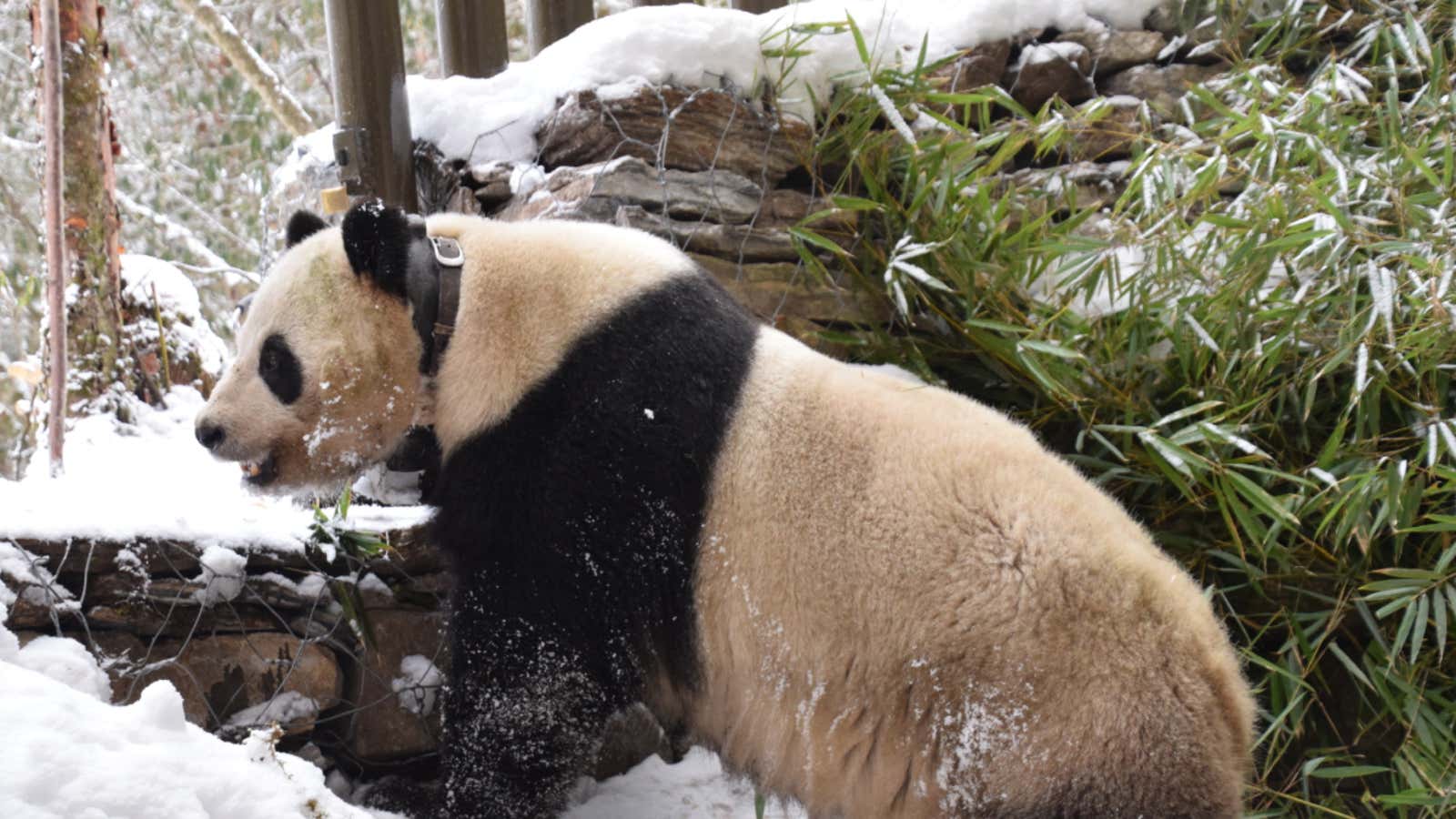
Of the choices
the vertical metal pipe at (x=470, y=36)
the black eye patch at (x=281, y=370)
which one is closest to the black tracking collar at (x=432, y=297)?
the black eye patch at (x=281, y=370)

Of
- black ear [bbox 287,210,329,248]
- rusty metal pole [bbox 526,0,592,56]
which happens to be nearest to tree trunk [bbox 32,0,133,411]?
rusty metal pole [bbox 526,0,592,56]

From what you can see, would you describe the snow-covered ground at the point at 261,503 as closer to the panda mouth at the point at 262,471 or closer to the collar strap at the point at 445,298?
the panda mouth at the point at 262,471

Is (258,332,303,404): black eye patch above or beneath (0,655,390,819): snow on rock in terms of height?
beneath

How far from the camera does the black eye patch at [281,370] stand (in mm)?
2146

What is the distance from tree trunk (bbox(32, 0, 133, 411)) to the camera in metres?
3.69

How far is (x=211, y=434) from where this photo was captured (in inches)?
84.9

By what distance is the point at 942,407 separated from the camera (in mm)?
2082

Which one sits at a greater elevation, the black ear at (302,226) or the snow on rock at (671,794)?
the black ear at (302,226)

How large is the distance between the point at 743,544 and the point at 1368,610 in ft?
4.89

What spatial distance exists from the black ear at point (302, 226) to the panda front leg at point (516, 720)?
39.0 inches

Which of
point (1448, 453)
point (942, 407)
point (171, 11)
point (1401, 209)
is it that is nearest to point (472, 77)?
point (942, 407)

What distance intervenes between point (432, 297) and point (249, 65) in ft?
20.3

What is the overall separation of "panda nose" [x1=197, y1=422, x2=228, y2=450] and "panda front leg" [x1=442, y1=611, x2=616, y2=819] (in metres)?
0.62

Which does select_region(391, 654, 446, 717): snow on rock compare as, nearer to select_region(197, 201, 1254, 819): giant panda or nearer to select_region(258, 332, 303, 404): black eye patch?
select_region(197, 201, 1254, 819): giant panda
